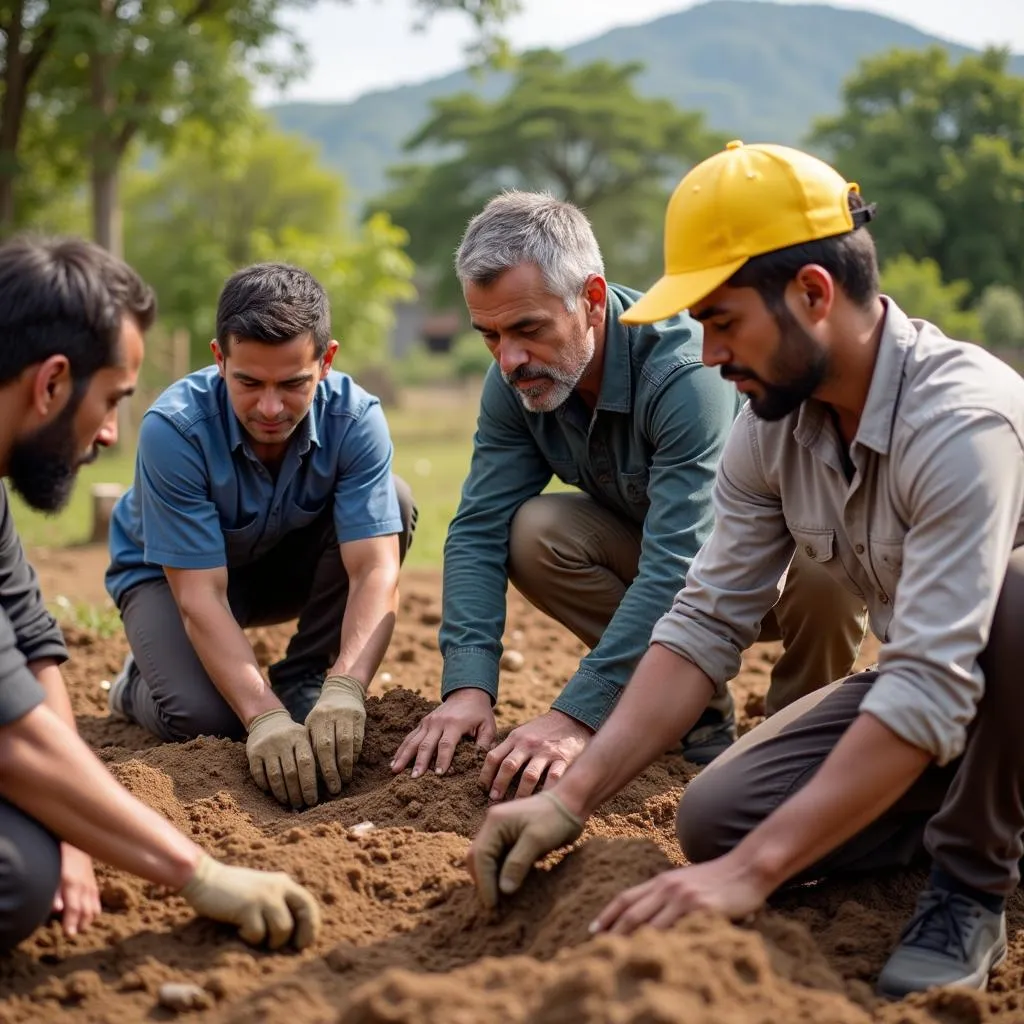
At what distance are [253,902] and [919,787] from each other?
150cm

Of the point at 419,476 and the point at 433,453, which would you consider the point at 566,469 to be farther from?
the point at 433,453

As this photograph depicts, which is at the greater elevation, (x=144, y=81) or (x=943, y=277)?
(x=144, y=81)

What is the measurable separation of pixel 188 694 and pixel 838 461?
85.3 inches

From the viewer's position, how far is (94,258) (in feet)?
8.16

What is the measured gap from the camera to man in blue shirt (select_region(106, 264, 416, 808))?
11.4 feet

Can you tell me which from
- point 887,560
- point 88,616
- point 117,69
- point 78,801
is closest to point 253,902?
point 78,801

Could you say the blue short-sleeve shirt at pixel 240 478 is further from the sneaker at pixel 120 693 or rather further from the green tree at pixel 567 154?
the green tree at pixel 567 154

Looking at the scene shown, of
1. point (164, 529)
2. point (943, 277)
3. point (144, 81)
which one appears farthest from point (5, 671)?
point (943, 277)

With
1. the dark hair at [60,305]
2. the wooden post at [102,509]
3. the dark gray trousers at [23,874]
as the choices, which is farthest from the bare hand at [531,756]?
the wooden post at [102,509]

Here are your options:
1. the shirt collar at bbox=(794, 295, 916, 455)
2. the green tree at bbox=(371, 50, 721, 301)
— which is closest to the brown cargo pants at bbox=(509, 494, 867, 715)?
the shirt collar at bbox=(794, 295, 916, 455)

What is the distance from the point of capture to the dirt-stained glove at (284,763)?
328 cm

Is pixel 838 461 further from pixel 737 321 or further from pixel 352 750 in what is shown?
pixel 352 750

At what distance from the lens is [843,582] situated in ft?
9.63

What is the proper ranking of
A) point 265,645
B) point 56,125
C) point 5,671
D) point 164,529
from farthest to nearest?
point 56,125, point 265,645, point 164,529, point 5,671
